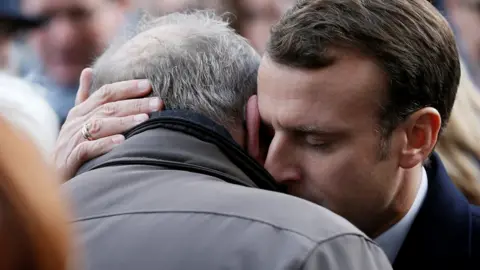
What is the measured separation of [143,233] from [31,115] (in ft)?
5.65

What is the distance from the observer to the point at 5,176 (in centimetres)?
94

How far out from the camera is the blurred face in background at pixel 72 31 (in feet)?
14.9

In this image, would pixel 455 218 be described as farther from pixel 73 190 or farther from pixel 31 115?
pixel 31 115

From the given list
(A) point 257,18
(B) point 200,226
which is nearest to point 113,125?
(B) point 200,226

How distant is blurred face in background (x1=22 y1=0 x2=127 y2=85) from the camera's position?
4.53 m

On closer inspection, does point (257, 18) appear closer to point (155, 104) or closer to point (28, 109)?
point (28, 109)

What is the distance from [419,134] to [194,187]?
0.80m

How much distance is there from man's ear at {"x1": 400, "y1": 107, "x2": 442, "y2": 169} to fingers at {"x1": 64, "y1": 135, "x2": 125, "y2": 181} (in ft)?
2.27

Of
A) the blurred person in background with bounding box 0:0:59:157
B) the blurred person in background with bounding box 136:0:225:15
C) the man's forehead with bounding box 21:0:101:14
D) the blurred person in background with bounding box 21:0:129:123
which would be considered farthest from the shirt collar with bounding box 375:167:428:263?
the man's forehead with bounding box 21:0:101:14

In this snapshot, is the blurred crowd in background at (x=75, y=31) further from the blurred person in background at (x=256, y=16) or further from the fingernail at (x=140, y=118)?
the fingernail at (x=140, y=118)

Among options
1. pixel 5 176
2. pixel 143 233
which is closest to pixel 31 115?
pixel 143 233

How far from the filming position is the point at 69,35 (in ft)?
15.0

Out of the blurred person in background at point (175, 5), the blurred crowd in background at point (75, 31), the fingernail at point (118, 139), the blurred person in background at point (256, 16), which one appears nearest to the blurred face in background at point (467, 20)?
the blurred crowd in background at point (75, 31)

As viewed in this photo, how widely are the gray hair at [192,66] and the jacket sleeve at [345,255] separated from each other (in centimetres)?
49
